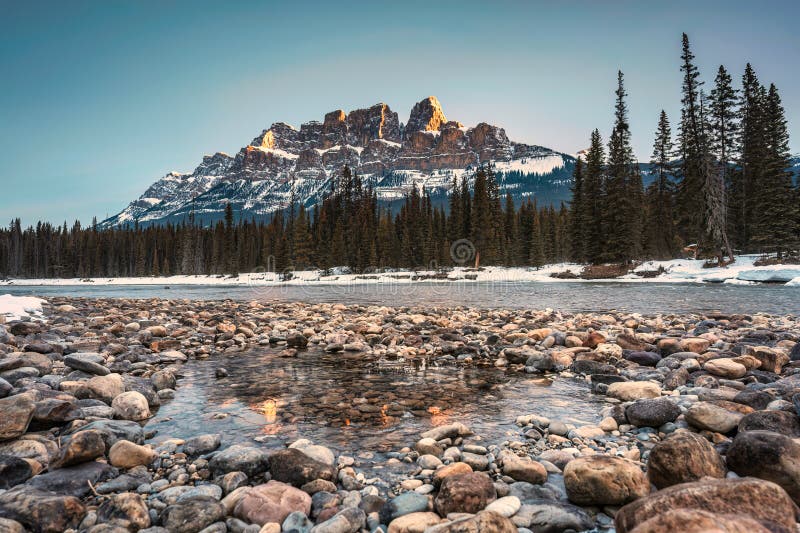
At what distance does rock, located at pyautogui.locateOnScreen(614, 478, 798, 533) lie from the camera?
2064 millimetres

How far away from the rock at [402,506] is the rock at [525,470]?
0.81 metres

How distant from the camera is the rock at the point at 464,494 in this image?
278 centimetres

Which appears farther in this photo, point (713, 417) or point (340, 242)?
point (340, 242)

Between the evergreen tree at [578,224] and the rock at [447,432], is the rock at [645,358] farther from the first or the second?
the evergreen tree at [578,224]

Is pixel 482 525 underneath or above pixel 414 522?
above

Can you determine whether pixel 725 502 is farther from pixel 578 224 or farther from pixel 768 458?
pixel 578 224

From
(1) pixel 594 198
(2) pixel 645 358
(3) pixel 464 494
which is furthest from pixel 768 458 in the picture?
(1) pixel 594 198

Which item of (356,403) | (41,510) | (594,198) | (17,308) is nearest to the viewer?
(41,510)

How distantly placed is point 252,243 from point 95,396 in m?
86.2

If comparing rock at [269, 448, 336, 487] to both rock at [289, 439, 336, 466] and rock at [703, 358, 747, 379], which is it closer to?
Result: rock at [289, 439, 336, 466]

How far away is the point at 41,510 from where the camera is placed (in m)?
2.57

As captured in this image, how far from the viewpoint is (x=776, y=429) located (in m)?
3.44

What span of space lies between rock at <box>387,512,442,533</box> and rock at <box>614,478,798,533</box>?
1114 millimetres

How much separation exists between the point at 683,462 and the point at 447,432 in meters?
2.03
